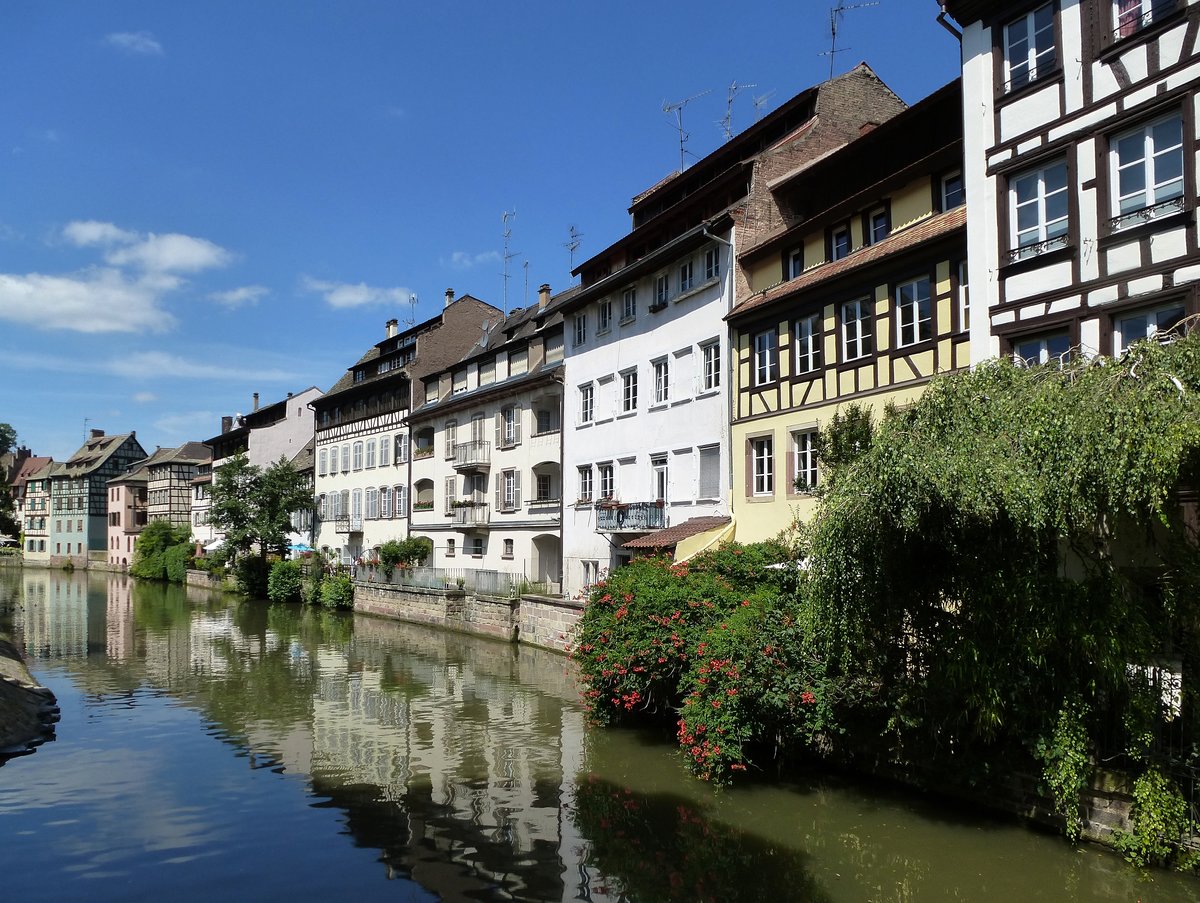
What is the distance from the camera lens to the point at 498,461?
35.4 m

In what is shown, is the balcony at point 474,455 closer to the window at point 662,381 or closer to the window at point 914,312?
the window at point 662,381

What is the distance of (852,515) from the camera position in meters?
10.5

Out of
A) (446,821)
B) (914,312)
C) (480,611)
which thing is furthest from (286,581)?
(446,821)

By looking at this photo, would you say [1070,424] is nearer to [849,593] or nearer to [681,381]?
[849,593]

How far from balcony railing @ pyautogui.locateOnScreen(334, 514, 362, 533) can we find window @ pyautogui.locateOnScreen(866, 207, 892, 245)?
108ft

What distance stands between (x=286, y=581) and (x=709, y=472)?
1101 inches

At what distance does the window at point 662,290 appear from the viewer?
26359mm

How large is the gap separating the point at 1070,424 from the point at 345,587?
35501 mm

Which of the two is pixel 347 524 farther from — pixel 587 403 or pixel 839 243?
pixel 839 243

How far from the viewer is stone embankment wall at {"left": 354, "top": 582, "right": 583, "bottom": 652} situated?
26.0 metres

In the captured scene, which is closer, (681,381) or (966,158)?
(966,158)

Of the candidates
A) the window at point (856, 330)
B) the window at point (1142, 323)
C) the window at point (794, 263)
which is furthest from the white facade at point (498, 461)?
the window at point (1142, 323)

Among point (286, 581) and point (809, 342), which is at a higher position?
point (809, 342)

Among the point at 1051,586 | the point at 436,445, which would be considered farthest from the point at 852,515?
the point at 436,445
